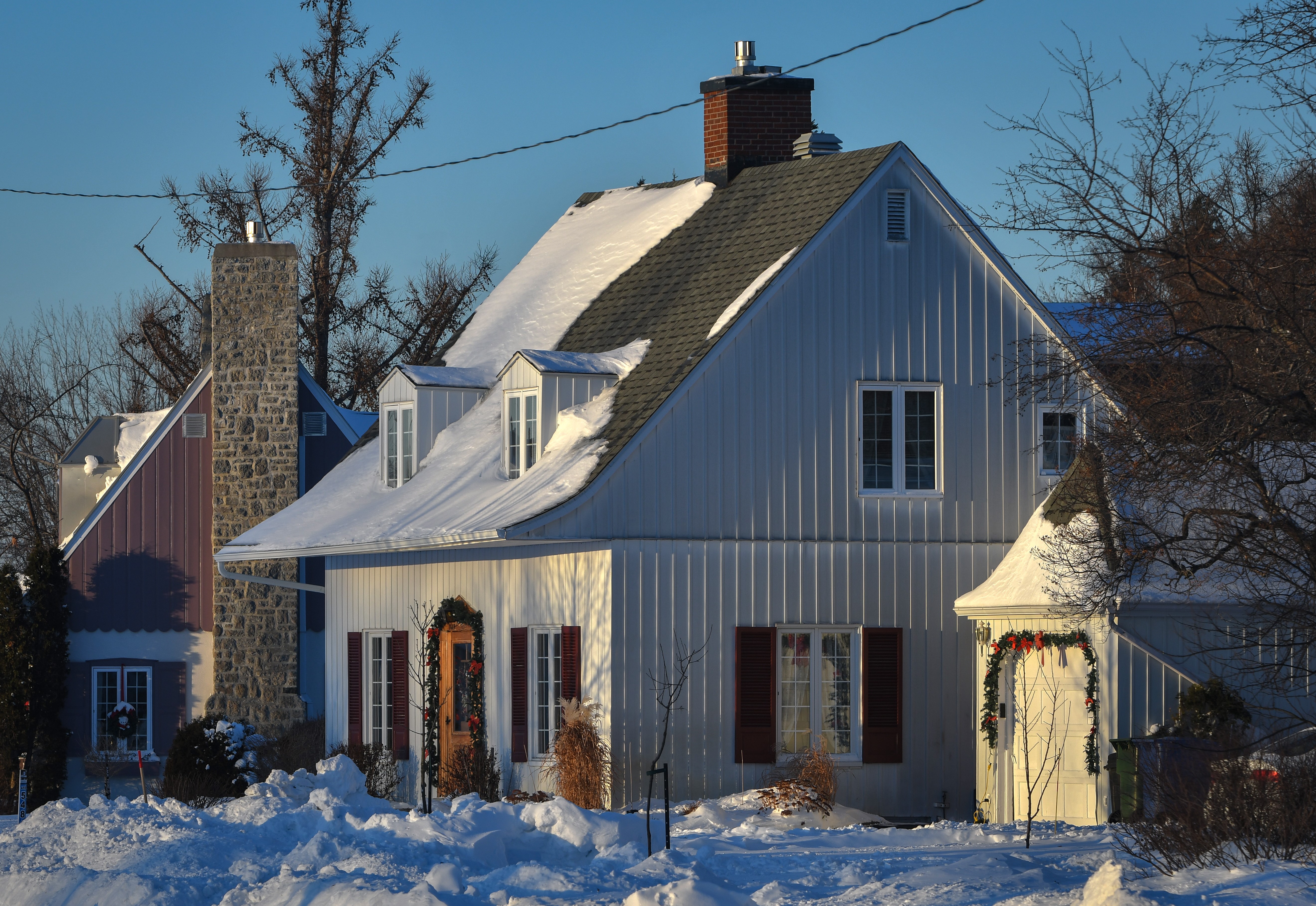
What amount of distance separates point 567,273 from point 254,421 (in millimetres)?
6006

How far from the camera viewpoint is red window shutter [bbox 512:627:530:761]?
19078 mm

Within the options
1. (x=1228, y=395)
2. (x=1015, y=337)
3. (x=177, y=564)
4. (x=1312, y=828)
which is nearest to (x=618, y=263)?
(x=1015, y=337)

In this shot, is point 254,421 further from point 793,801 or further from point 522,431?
point 793,801

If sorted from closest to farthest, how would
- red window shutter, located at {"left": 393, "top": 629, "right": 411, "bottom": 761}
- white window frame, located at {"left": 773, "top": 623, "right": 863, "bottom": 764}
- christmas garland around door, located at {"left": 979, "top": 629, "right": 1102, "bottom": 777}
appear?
1. christmas garland around door, located at {"left": 979, "top": 629, "right": 1102, "bottom": 777}
2. white window frame, located at {"left": 773, "top": 623, "right": 863, "bottom": 764}
3. red window shutter, located at {"left": 393, "top": 629, "right": 411, "bottom": 761}

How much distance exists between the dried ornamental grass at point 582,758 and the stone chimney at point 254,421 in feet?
30.9

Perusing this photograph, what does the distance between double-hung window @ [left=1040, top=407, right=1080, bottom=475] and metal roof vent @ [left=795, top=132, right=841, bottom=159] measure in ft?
14.4

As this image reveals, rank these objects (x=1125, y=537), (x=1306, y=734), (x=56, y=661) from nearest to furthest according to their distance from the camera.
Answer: (x=1306, y=734), (x=1125, y=537), (x=56, y=661)

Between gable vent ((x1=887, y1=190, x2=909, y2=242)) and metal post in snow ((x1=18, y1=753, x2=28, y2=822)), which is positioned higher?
gable vent ((x1=887, y1=190, x2=909, y2=242))

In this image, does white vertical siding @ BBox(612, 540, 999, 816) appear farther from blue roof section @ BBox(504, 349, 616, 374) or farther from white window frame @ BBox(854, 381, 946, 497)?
blue roof section @ BBox(504, 349, 616, 374)

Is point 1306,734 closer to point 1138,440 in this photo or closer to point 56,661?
point 1138,440

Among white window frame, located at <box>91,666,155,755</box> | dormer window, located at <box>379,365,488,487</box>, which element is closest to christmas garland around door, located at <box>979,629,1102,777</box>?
dormer window, located at <box>379,365,488,487</box>

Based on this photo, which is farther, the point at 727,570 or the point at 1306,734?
the point at 727,570

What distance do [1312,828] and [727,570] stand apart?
7.99 meters

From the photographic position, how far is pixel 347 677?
22969 mm
